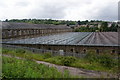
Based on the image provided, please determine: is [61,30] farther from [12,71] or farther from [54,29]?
[12,71]

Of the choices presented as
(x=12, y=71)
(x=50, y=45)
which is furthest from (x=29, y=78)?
(x=50, y=45)

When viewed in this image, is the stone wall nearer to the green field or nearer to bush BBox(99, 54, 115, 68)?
the green field

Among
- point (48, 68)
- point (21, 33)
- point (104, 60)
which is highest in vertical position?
point (21, 33)

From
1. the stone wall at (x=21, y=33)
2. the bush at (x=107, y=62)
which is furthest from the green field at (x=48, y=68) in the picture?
the stone wall at (x=21, y=33)

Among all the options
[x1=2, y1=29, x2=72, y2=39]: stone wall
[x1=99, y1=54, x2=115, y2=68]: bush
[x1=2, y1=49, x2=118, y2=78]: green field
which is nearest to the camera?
[x1=2, y1=49, x2=118, y2=78]: green field

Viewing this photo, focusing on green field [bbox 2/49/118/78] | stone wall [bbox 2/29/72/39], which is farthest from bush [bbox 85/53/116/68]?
stone wall [bbox 2/29/72/39]

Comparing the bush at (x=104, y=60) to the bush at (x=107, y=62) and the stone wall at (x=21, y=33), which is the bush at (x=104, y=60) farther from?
the stone wall at (x=21, y=33)

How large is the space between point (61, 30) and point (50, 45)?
53.0 m

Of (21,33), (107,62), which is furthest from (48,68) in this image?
(21,33)

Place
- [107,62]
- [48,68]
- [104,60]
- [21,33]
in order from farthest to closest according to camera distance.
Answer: [21,33] → [104,60] → [107,62] → [48,68]

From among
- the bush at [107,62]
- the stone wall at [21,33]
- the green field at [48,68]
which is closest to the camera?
the green field at [48,68]

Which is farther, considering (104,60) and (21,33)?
(21,33)

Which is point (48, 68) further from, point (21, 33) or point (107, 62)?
point (21, 33)

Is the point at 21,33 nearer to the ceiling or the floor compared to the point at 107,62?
nearer to the ceiling
